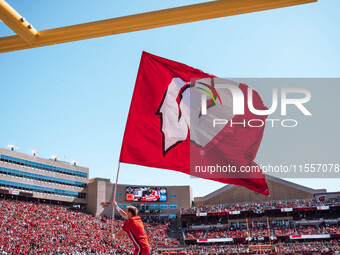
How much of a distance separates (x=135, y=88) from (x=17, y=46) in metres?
5.01

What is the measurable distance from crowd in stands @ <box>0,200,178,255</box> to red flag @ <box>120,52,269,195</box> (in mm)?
35739

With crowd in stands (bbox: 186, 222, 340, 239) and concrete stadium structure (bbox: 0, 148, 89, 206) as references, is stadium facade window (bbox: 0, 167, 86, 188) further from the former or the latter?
crowd in stands (bbox: 186, 222, 340, 239)

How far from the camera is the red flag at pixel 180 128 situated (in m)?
8.58

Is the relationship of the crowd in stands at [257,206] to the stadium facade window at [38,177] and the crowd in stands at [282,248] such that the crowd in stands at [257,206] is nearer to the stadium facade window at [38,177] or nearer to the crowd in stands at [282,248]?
the crowd in stands at [282,248]

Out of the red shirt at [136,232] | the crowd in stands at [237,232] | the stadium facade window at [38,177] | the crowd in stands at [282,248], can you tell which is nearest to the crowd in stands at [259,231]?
the crowd in stands at [237,232]

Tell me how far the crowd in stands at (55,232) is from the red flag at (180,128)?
117 feet

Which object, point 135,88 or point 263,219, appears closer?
point 135,88

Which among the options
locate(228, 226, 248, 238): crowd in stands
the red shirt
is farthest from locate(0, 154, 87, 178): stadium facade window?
the red shirt

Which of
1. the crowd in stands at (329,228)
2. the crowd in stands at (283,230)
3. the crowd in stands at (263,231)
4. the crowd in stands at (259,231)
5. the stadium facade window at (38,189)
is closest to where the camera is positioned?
the crowd in stands at (329,228)

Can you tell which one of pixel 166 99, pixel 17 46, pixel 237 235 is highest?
pixel 166 99

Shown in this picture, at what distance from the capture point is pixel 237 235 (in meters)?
60.5

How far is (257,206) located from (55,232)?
36108 mm

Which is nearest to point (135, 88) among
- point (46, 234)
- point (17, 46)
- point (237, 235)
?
point (17, 46)

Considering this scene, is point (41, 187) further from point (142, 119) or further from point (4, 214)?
point (142, 119)
